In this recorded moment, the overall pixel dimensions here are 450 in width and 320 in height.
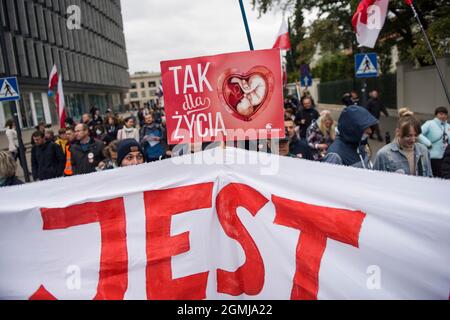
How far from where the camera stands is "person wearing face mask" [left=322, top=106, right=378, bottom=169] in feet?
10.5

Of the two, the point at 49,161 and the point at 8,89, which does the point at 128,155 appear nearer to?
the point at 49,161

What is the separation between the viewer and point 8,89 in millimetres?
8758

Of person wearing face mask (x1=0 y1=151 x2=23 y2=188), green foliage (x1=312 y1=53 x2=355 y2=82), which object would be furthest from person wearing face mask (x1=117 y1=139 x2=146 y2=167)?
green foliage (x1=312 y1=53 x2=355 y2=82)

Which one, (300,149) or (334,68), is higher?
(334,68)

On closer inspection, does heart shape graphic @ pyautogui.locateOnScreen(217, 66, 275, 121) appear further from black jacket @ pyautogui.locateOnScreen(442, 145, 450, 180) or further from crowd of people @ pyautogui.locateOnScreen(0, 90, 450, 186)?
black jacket @ pyautogui.locateOnScreen(442, 145, 450, 180)

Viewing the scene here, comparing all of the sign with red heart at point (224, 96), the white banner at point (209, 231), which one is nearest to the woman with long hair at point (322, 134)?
the sign with red heart at point (224, 96)

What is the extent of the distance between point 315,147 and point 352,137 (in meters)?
2.44

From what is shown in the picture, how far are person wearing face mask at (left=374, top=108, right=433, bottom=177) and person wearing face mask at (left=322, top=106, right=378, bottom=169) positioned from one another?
0.18 metres

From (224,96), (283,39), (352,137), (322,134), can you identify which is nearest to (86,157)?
(322,134)

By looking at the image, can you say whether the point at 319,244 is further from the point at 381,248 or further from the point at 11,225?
the point at 11,225

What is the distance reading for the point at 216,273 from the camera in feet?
7.27

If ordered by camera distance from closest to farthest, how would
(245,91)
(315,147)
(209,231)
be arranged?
(209,231)
(245,91)
(315,147)

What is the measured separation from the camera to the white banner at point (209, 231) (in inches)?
77.1

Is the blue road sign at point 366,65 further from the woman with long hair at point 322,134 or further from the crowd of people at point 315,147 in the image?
the woman with long hair at point 322,134
